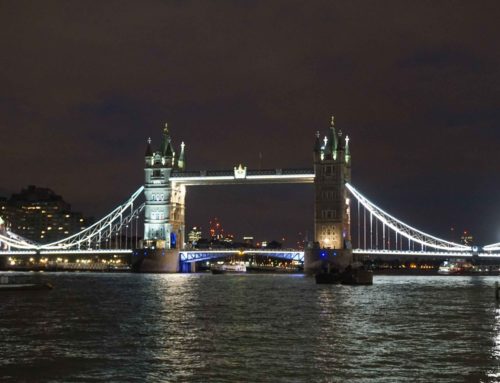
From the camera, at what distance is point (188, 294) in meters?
58.1

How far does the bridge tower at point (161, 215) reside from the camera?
383 feet

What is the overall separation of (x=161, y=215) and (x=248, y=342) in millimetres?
90755

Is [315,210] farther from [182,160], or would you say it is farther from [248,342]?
[248,342]

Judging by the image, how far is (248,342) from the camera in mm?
28359

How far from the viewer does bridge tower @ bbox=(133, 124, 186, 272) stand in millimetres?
116688

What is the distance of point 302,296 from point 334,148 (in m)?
Result: 59.5

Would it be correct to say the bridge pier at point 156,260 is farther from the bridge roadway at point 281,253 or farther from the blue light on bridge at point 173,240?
the bridge roadway at point 281,253

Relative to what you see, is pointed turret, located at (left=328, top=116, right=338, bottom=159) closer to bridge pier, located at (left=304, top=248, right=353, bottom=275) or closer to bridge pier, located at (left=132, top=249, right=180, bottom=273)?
bridge pier, located at (left=304, top=248, right=353, bottom=275)

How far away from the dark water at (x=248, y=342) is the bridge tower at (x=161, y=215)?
6936 cm

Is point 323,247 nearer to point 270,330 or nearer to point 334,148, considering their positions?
point 334,148

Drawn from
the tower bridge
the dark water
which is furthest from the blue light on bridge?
the dark water

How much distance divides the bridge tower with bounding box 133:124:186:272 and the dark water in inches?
2731

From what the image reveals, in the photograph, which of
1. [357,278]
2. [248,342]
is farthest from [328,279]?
[248,342]

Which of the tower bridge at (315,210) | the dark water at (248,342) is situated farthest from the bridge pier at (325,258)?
the dark water at (248,342)
